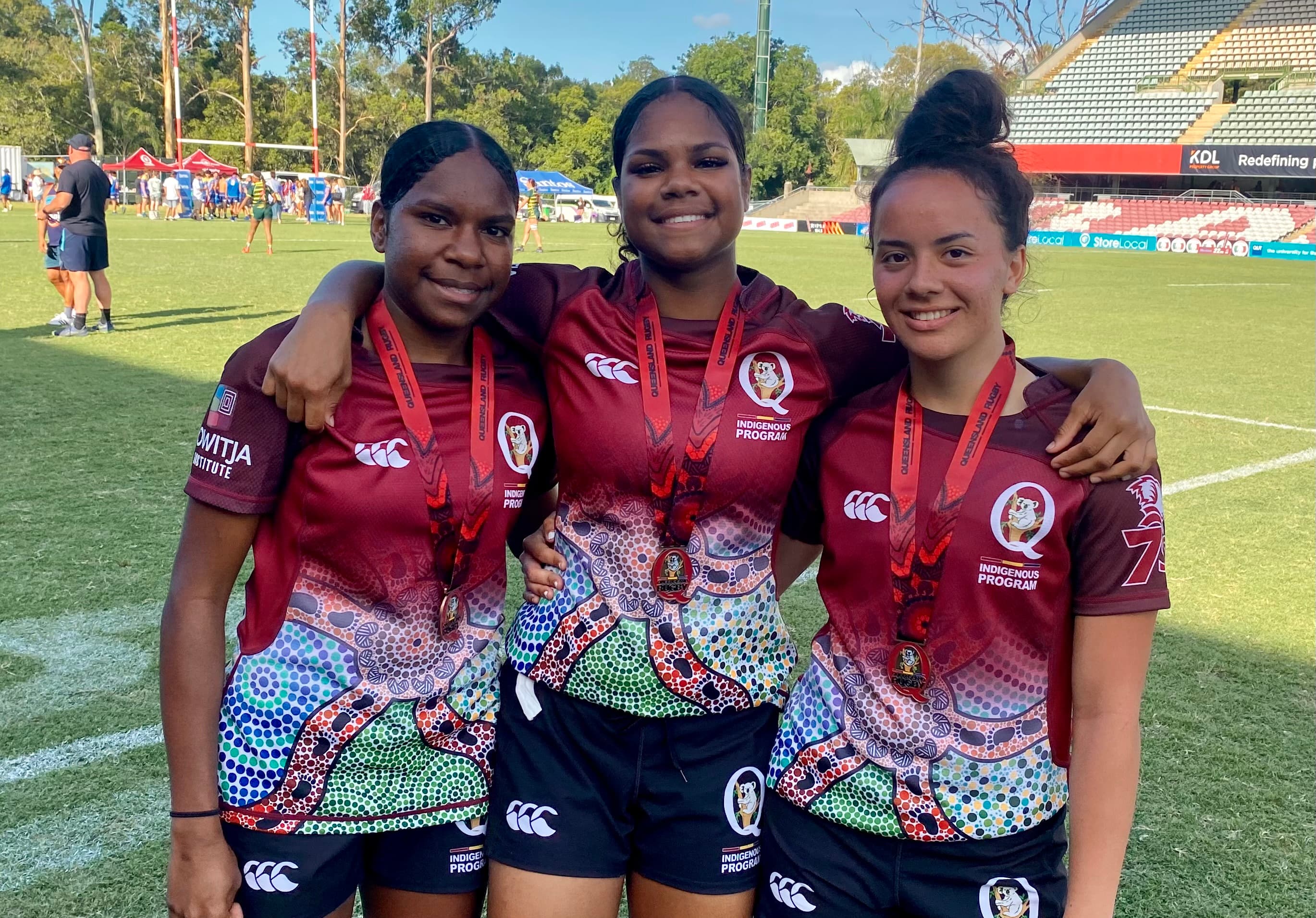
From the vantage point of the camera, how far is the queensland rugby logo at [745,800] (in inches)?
86.1

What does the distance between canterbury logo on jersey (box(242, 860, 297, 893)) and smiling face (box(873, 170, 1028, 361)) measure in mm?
1497

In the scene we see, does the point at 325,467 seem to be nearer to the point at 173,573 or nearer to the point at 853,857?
the point at 173,573

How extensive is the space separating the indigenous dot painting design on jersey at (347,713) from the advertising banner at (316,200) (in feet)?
152

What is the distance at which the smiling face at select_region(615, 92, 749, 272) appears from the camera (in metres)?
2.27

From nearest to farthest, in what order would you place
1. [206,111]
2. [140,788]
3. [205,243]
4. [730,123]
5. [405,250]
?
[405,250]
[730,123]
[140,788]
[205,243]
[206,111]

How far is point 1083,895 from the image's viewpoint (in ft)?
6.05

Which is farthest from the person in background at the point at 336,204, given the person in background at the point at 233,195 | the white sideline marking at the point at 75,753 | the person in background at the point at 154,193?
the white sideline marking at the point at 75,753

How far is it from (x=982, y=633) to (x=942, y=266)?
662 millimetres

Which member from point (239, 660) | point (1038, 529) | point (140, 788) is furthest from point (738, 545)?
point (140, 788)

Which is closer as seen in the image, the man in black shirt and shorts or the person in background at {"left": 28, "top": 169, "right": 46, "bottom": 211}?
the man in black shirt and shorts

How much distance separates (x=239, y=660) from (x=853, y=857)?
1192 mm

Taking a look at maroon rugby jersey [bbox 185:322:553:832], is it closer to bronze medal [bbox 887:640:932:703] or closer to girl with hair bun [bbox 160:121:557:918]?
girl with hair bun [bbox 160:121:557:918]

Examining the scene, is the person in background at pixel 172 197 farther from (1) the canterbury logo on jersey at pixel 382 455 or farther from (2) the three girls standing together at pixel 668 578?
(1) the canterbury logo on jersey at pixel 382 455

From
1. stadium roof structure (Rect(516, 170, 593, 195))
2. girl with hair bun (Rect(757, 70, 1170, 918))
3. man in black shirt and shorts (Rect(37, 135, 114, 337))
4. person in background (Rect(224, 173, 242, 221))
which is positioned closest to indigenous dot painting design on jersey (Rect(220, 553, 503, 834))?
girl with hair bun (Rect(757, 70, 1170, 918))
